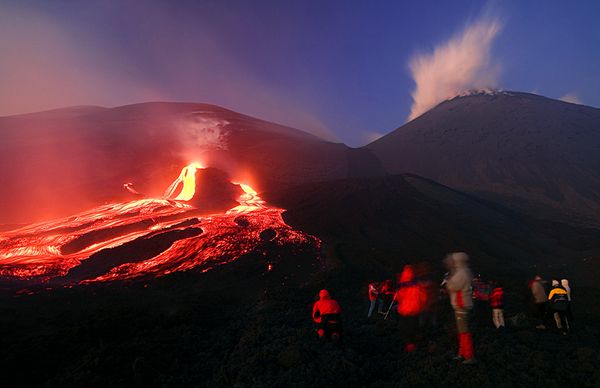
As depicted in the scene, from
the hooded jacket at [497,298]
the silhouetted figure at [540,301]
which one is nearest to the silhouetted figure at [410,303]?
the hooded jacket at [497,298]

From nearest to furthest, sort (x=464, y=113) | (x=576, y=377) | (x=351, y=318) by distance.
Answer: (x=576, y=377) < (x=351, y=318) < (x=464, y=113)

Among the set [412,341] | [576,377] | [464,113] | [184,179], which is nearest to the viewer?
[576,377]

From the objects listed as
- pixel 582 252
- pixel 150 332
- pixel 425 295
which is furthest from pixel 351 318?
pixel 582 252

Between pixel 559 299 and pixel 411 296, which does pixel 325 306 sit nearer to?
pixel 411 296

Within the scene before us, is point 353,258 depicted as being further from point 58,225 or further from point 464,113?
point 464,113

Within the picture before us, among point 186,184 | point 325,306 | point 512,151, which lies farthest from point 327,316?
point 512,151

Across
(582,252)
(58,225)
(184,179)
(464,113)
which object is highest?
(464,113)

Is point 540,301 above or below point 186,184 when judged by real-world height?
below
